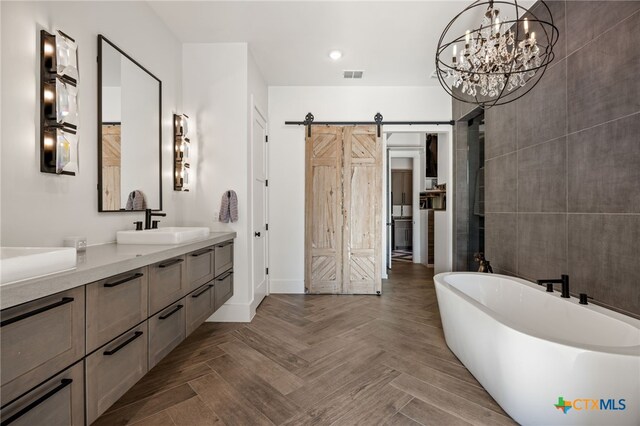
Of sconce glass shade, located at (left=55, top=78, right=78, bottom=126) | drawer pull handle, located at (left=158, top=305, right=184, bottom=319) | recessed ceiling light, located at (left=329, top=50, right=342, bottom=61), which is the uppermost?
recessed ceiling light, located at (left=329, top=50, right=342, bottom=61)

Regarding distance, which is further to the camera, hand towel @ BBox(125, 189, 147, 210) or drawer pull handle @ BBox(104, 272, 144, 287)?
hand towel @ BBox(125, 189, 147, 210)

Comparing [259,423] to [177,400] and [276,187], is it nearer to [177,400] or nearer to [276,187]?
[177,400]

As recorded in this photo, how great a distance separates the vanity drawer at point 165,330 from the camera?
1.63 meters

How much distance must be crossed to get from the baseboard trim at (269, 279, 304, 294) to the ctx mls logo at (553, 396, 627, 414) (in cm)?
318

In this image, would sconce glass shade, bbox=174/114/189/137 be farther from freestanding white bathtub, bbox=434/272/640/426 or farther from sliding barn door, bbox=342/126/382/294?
freestanding white bathtub, bbox=434/272/640/426

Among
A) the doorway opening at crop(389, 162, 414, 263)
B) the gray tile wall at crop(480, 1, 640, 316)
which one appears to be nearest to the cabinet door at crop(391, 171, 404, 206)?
the doorway opening at crop(389, 162, 414, 263)

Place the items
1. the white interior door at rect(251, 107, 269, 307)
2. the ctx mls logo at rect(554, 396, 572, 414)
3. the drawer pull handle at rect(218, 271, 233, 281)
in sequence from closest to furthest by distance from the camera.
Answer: the ctx mls logo at rect(554, 396, 572, 414), the drawer pull handle at rect(218, 271, 233, 281), the white interior door at rect(251, 107, 269, 307)

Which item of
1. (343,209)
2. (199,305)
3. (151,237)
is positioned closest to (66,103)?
(151,237)

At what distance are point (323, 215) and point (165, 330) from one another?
2670 millimetres

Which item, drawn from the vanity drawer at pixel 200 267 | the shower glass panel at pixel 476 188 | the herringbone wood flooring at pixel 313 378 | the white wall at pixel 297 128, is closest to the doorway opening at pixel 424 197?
the shower glass panel at pixel 476 188

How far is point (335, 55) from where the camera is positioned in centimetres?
333

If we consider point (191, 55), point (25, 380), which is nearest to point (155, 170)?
point (191, 55)

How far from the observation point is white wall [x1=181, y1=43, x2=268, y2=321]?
310 cm

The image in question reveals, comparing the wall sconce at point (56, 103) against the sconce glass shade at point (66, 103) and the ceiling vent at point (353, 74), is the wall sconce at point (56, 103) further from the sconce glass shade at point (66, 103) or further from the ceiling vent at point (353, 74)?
the ceiling vent at point (353, 74)
